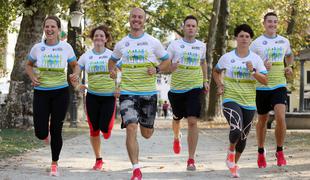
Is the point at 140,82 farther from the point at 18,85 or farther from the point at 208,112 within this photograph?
the point at 208,112

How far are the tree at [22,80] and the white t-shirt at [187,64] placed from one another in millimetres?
10361

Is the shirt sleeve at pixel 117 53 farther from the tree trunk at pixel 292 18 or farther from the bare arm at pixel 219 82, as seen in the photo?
the tree trunk at pixel 292 18

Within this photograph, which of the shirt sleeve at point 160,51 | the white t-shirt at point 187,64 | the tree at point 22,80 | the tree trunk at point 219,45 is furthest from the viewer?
the tree trunk at point 219,45

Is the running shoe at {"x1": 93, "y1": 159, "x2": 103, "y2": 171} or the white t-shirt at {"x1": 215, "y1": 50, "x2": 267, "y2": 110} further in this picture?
the running shoe at {"x1": 93, "y1": 159, "x2": 103, "y2": 171}

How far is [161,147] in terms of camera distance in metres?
15.0

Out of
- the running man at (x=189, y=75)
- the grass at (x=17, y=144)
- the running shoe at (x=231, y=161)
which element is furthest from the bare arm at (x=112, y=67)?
the grass at (x=17, y=144)

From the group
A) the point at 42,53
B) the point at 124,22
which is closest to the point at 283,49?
the point at 42,53

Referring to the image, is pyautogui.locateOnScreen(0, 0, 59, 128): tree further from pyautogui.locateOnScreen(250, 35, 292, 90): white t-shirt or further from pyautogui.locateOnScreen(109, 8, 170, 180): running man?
pyautogui.locateOnScreen(109, 8, 170, 180): running man

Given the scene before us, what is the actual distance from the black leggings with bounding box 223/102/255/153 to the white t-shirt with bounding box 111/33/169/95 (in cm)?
103

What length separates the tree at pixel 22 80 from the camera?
65.7 ft

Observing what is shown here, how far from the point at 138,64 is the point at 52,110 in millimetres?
1432

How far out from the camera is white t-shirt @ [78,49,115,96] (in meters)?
9.99

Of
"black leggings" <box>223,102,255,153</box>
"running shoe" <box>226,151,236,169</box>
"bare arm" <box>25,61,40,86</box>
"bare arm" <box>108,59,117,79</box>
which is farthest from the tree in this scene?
"running shoe" <box>226,151,236,169</box>

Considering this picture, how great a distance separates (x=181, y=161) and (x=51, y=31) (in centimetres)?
350
